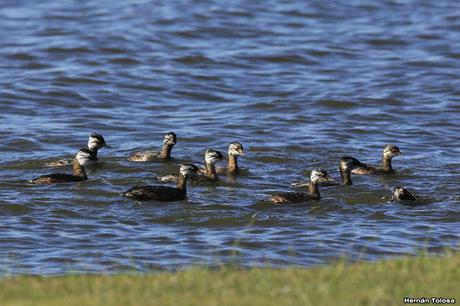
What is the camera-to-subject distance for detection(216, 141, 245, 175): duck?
733 inches

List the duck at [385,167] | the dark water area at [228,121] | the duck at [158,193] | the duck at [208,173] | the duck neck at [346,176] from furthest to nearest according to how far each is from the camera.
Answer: the duck at [385,167], the duck at [208,173], the duck neck at [346,176], the duck at [158,193], the dark water area at [228,121]

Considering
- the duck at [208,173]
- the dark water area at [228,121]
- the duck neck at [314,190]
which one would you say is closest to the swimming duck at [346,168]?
the dark water area at [228,121]

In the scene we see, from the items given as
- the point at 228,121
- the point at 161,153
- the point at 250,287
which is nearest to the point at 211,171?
the point at 161,153

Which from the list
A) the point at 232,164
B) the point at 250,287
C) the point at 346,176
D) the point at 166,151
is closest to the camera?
the point at 250,287

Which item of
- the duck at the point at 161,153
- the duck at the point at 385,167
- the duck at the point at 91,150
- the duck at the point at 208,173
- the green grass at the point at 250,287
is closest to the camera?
the green grass at the point at 250,287

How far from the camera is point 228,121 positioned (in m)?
22.7

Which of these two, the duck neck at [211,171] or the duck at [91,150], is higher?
the duck at [91,150]

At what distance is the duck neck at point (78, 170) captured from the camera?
17773 millimetres

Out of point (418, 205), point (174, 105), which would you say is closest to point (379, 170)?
point (418, 205)

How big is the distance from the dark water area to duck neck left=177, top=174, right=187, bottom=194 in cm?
19

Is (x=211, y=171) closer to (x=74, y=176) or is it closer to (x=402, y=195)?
(x=74, y=176)

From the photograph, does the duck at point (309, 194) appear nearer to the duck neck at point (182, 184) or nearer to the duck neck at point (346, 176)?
the duck neck at point (346, 176)

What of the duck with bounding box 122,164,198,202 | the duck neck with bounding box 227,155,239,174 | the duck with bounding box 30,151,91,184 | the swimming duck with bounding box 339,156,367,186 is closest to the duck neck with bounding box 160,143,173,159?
the duck neck with bounding box 227,155,239,174

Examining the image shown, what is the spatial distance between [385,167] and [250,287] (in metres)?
9.52
